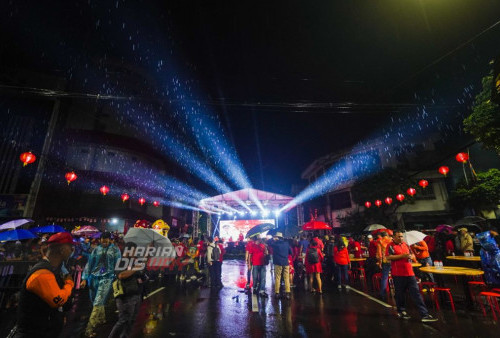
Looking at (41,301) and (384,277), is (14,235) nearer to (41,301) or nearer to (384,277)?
(41,301)

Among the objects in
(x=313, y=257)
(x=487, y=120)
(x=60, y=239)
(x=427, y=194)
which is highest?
(x=427, y=194)

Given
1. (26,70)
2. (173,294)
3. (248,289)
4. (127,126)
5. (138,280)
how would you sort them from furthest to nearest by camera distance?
(127,126), (26,70), (248,289), (173,294), (138,280)

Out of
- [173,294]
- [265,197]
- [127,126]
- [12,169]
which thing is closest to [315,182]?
[265,197]

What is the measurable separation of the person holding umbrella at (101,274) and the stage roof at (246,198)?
16300mm

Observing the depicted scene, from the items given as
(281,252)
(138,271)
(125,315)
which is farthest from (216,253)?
(125,315)

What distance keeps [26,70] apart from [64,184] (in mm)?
7904

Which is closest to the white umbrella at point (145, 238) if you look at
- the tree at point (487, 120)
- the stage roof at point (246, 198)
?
the tree at point (487, 120)

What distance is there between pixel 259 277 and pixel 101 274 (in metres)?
5.22

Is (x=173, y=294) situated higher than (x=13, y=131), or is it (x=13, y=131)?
(x=13, y=131)

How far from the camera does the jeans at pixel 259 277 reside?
8.59m

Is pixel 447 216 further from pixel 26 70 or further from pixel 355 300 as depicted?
pixel 26 70

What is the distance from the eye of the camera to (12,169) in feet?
45.1

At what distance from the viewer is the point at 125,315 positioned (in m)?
4.01

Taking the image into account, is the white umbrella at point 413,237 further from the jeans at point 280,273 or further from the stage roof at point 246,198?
the stage roof at point 246,198
